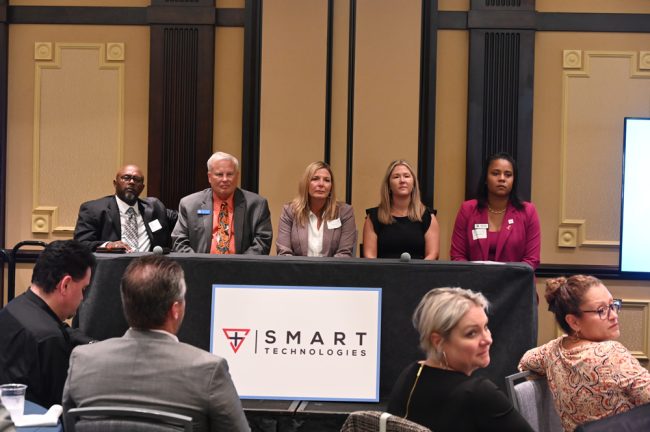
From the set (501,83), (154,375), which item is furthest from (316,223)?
(154,375)

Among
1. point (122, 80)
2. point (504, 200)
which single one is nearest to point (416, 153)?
point (504, 200)

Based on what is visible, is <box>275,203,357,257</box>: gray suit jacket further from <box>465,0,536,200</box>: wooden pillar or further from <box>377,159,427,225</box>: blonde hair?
<box>465,0,536,200</box>: wooden pillar

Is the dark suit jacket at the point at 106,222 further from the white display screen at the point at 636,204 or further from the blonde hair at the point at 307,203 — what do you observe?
the white display screen at the point at 636,204

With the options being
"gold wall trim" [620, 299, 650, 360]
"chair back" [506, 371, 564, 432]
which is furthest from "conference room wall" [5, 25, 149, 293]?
"chair back" [506, 371, 564, 432]

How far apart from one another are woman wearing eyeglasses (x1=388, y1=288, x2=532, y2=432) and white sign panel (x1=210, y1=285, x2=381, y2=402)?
1.02 meters

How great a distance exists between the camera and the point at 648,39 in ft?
20.1

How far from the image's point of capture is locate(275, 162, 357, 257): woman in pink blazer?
4.88 meters

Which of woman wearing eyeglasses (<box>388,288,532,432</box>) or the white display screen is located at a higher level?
the white display screen

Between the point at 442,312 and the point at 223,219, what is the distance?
8.94 ft

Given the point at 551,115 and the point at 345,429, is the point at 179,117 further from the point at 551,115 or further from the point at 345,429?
the point at 345,429

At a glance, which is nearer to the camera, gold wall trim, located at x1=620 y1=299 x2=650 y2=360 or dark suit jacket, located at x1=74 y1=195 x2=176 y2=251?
dark suit jacket, located at x1=74 y1=195 x2=176 y2=251

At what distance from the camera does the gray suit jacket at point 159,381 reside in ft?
7.04

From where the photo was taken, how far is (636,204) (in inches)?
226

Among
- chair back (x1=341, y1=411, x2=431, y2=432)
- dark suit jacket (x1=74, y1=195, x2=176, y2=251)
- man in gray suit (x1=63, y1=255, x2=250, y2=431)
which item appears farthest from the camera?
dark suit jacket (x1=74, y1=195, x2=176, y2=251)
